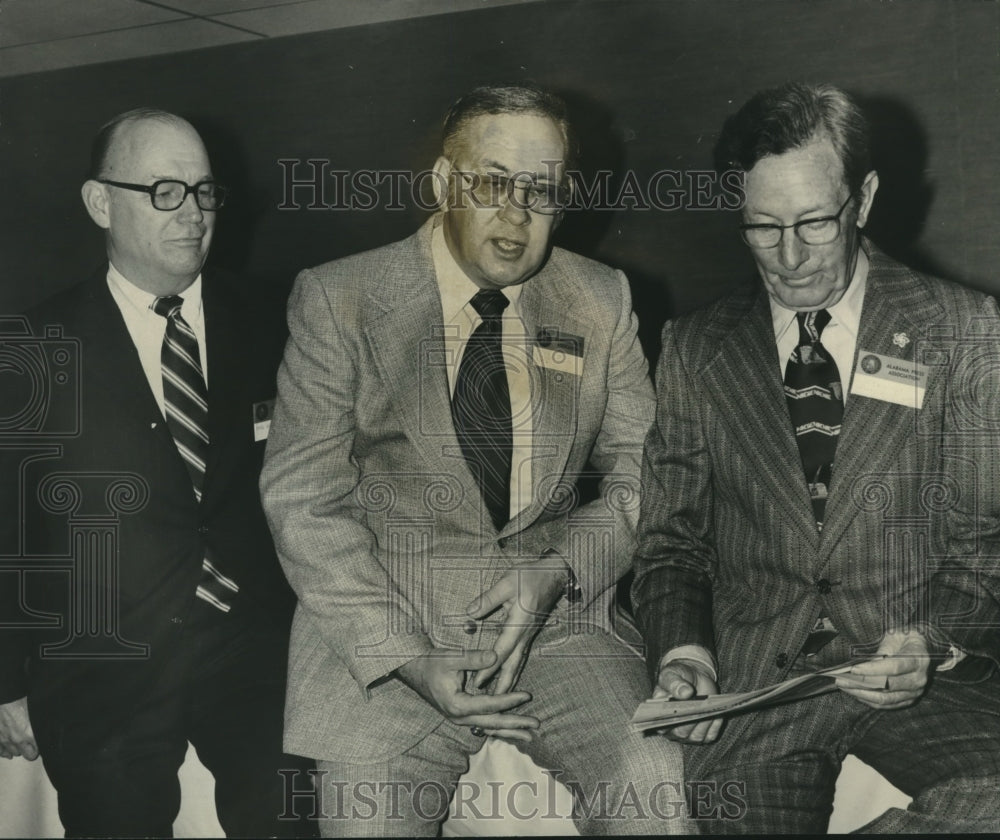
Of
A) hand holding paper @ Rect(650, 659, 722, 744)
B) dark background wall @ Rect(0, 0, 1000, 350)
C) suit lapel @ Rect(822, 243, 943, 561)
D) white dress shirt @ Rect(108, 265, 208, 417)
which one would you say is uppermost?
dark background wall @ Rect(0, 0, 1000, 350)

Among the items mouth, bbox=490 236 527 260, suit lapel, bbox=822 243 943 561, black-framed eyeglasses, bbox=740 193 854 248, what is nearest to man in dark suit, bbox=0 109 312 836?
mouth, bbox=490 236 527 260

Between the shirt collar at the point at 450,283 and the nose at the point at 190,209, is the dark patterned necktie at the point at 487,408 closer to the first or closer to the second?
the shirt collar at the point at 450,283

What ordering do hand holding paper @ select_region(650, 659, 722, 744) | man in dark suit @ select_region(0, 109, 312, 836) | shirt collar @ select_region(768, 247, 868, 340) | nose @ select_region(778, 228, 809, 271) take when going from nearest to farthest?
hand holding paper @ select_region(650, 659, 722, 744), nose @ select_region(778, 228, 809, 271), shirt collar @ select_region(768, 247, 868, 340), man in dark suit @ select_region(0, 109, 312, 836)

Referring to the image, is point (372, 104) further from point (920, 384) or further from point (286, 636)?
point (920, 384)

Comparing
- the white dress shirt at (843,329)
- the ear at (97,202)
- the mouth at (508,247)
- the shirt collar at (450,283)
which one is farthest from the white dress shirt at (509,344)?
the ear at (97,202)

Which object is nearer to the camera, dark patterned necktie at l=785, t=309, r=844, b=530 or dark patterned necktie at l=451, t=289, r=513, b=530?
dark patterned necktie at l=785, t=309, r=844, b=530

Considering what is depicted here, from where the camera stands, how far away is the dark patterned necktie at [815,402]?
2.40 m

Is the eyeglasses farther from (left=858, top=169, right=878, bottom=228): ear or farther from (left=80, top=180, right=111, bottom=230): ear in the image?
(left=80, top=180, right=111, bottom=230): ear

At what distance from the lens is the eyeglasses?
2.43 meters

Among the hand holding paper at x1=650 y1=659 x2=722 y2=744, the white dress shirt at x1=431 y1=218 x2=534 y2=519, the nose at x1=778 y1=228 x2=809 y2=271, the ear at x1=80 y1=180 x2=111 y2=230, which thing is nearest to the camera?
the hand holding paper at x1=650 y1=659 x2=722 y2=744

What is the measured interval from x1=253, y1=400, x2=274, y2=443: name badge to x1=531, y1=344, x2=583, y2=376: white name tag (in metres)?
0.74

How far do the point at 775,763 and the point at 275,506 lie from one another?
126 cm

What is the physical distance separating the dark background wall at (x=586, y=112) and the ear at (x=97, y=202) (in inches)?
10.2

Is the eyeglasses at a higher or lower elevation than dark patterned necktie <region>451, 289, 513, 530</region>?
higher
